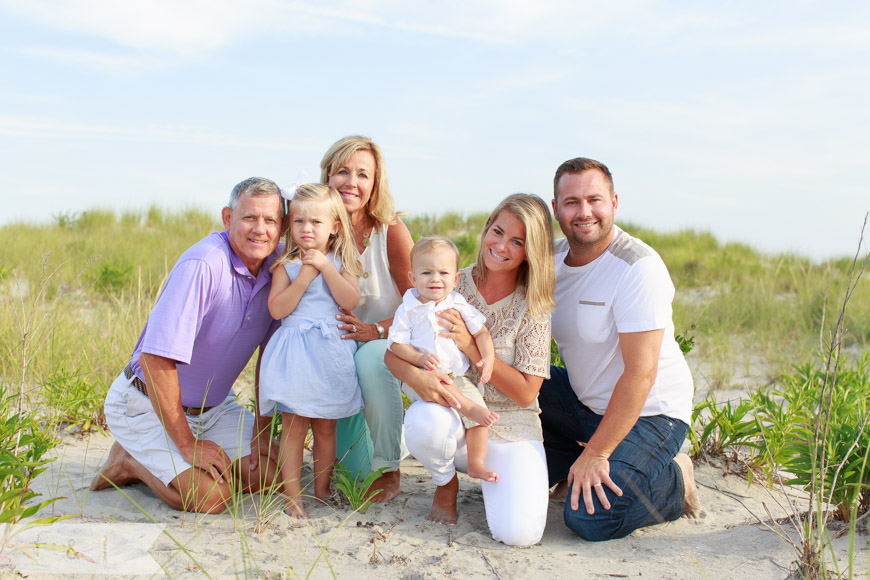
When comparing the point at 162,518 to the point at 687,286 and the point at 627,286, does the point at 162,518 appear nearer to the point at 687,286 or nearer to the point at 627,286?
the point at 627,286

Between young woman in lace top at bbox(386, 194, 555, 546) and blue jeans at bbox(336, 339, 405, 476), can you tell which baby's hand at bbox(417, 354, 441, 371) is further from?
blue jeans at bbox(336, 339, 405, 476)

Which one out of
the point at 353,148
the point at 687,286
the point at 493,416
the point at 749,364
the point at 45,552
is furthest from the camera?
the point at 687,286

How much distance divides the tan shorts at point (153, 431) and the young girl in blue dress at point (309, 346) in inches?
11.4

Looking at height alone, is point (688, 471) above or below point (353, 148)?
below

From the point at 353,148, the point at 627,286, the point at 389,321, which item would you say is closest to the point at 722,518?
the point at 627,286

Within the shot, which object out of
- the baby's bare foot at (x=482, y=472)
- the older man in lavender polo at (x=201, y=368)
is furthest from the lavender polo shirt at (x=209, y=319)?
the baby's bare foot at (x=482, y=472)

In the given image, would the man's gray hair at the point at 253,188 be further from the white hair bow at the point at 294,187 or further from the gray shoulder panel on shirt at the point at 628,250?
the gray shoulder panel on shirt at the point at 628,250

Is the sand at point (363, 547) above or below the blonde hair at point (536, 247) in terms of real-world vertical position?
below

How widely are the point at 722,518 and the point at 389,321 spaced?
2.23 metres

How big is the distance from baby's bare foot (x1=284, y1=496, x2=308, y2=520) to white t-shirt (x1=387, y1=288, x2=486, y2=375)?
942 millimetres

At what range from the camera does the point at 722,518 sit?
4094 millimetres

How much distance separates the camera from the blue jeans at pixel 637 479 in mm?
3598

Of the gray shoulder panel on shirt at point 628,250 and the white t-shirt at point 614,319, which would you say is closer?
the white t-shirt at point 614,319

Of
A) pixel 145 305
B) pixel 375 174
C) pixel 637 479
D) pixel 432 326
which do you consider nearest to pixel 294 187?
pixel 375 174
